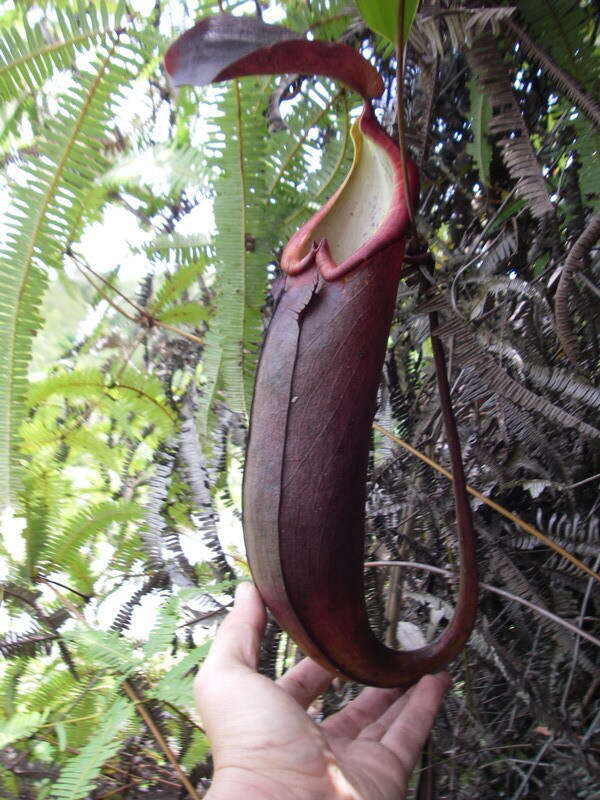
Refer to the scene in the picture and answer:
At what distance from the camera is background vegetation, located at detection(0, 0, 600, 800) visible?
0.65 meters

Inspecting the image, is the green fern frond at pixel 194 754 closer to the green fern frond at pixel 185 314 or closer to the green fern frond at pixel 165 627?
the green fern frond at pixel 165 627

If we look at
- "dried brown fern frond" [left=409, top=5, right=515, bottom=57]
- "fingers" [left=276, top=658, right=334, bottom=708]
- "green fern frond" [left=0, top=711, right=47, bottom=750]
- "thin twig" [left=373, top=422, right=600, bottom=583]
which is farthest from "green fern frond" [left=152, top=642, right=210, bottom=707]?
"dried brown fern frond" [left=409, top=5, right=515, bottom=57]

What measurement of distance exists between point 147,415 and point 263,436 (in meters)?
0.63

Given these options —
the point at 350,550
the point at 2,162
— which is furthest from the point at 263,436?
the point at 2,162

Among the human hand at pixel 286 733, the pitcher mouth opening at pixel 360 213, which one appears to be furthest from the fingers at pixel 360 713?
the pitcher mouth opening at pixel 360 213

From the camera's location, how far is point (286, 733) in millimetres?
585

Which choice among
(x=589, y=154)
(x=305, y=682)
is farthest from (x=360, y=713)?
(x=589, y=154)

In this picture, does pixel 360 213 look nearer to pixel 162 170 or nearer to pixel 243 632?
pixel 243 632

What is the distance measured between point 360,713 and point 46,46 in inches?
32.4

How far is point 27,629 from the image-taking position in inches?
36.1

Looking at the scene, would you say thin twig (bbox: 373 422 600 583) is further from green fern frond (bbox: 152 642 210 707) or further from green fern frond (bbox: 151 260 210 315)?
green fern frond (bbox: 151 260 210 315)

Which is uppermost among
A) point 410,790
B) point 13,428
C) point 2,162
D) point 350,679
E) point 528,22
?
point 2,162

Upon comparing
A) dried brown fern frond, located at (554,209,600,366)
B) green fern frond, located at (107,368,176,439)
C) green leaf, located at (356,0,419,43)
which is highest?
green leaf, located at (356,0,419,43)

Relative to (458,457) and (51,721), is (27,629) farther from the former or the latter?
(458,457)
